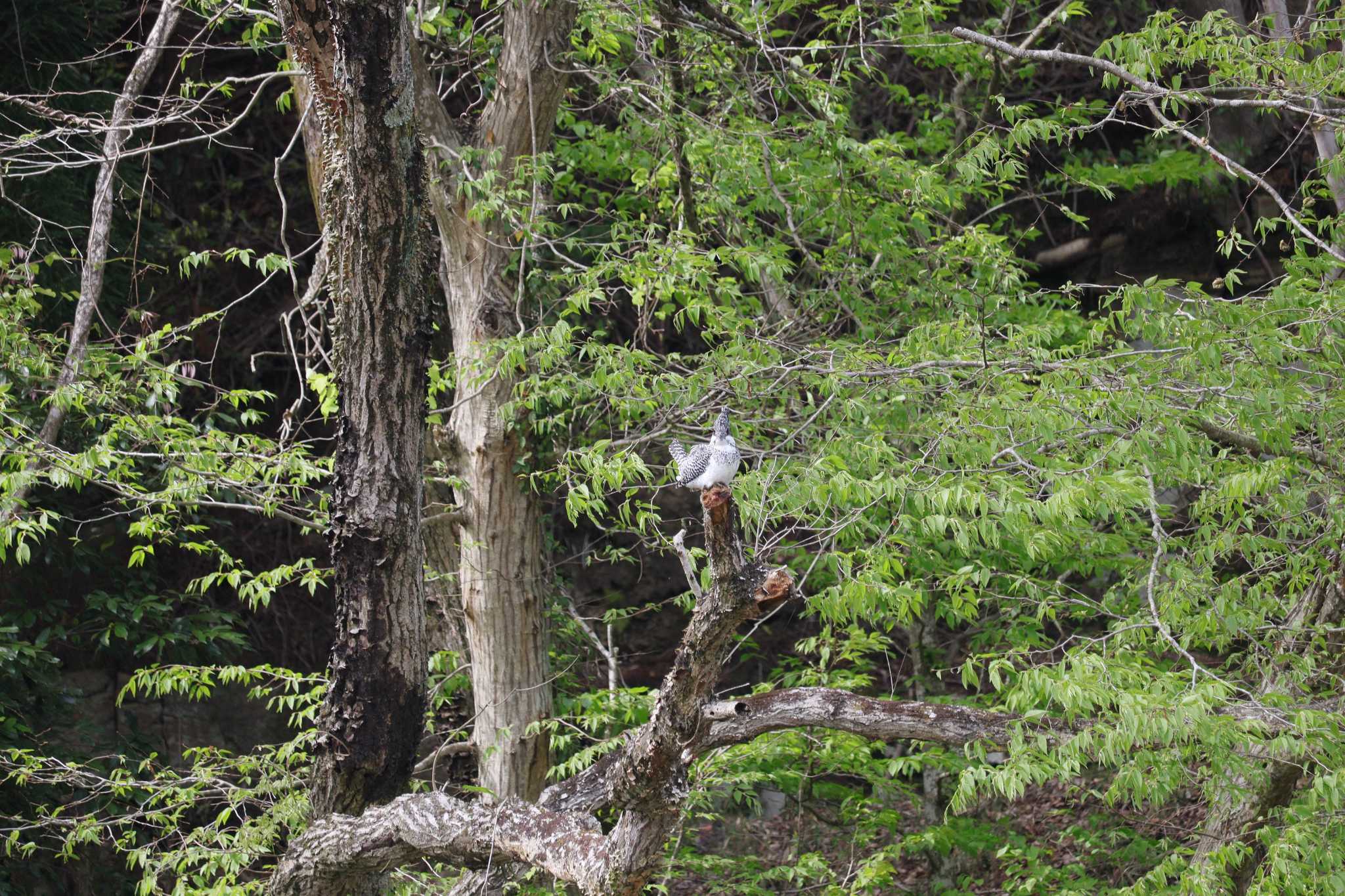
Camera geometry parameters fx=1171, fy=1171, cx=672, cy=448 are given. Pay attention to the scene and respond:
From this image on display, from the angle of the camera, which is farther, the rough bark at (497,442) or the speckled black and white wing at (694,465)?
the rough bark at (497,442)

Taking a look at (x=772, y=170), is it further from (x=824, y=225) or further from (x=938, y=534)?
(x=938, y=534)

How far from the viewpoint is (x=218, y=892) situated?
421cm

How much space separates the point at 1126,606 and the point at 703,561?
1949mm

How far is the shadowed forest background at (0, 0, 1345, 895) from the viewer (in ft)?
12.4

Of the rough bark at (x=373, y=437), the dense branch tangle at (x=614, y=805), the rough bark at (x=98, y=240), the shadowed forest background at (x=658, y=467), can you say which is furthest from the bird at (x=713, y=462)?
the rough bark at (x=98, y=240)

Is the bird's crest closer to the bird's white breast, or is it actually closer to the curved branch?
the bird's white breast

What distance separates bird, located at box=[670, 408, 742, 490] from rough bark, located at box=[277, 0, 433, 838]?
41.2 inches

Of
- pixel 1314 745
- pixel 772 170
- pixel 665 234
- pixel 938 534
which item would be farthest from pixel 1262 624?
pixel 665 234

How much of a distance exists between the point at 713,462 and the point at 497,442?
2560 millimetres

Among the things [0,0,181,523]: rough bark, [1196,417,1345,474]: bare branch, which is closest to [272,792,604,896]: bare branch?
[0,0,181,523]: rough bark

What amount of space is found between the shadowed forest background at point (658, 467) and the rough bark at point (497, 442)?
3 centimetres

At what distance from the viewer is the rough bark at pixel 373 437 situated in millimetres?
3836

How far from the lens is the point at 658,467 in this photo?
535 cm

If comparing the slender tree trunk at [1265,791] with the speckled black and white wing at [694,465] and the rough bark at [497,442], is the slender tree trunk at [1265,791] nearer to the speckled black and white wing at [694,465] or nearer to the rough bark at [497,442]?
the speckled black and white wing at [694,465]
